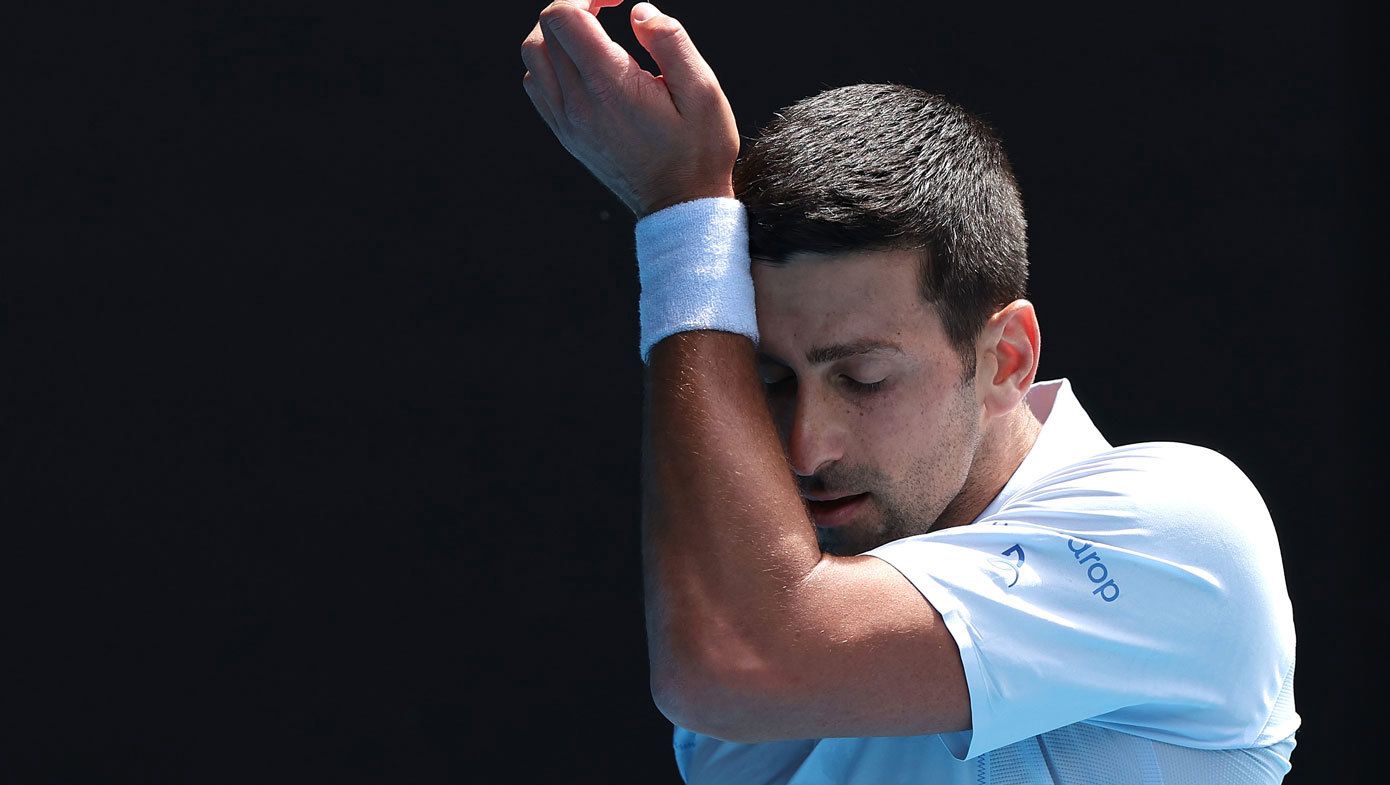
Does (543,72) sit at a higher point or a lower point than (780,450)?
higher

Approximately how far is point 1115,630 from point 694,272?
0.42 meters

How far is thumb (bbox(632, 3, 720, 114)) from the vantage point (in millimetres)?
1189

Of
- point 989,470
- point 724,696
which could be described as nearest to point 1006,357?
point 989,470

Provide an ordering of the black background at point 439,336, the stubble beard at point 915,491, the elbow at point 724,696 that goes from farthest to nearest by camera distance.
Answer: the black background at point 439,336, the stubble beard at point 915,491, the elbow at point 724,696

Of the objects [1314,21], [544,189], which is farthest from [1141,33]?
[544,189]

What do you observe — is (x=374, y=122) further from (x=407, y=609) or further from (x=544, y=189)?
(x=407, y=609)

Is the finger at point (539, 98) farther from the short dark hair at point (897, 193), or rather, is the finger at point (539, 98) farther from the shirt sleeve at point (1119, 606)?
the shirt sleeve at point (1119, 606)

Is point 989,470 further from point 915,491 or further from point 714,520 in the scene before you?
point 714,520

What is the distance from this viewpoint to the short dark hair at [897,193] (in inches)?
49.7

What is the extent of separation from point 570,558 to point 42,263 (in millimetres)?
957

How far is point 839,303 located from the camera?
4.08ft

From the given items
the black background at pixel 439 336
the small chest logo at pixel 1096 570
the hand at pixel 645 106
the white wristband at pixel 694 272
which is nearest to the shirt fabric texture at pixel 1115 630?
the small chest logo at pixel 1096 570

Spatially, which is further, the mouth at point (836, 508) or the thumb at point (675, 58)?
the mouth at point (836, 508)

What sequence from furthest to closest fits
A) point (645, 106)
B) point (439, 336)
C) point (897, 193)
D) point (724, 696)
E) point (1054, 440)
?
point (439, 336)
point (1054, 440)
point (897, 193)
point (645, 106)
point (724, 696)
